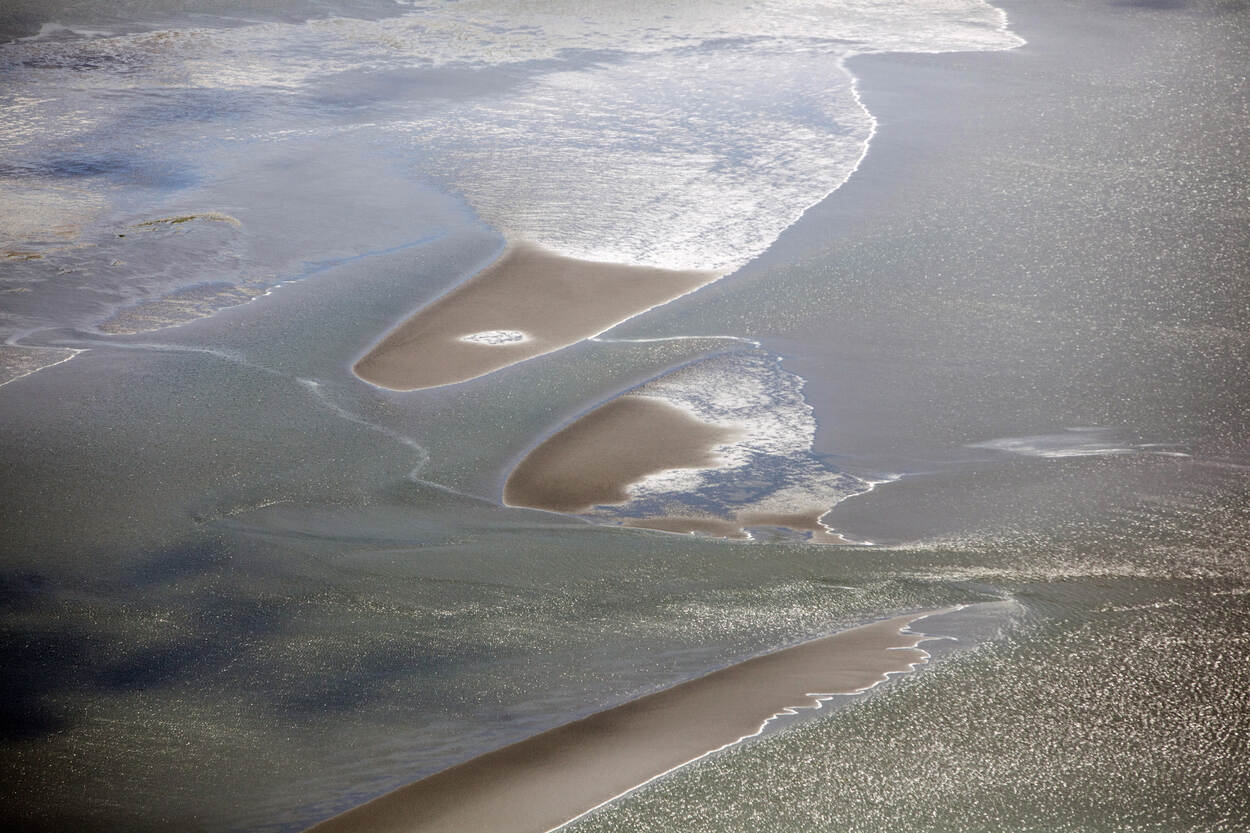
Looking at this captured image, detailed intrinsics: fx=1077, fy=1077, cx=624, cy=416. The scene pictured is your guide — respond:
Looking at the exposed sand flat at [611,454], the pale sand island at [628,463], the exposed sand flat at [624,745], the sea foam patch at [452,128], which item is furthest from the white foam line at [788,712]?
the sea foam patch at [452,128]

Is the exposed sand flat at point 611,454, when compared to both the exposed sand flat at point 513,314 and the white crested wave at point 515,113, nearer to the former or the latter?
the exposed sand flat at point 513,314

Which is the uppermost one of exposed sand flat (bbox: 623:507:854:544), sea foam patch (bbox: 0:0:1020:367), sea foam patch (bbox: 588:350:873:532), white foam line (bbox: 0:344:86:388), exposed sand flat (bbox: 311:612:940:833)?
sea foam patch (bbox: 0:0:1020:367)

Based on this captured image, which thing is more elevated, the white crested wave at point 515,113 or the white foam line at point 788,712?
the white crested wave at point 515,113

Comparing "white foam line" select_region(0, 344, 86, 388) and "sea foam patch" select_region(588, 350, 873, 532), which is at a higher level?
"white foam line" select_region(0, 344, 86, 388)

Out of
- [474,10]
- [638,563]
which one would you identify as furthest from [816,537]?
[474,10]

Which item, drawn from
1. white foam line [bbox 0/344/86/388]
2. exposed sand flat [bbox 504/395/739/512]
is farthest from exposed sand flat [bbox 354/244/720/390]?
white foam line [bbox 0/344/86/388]

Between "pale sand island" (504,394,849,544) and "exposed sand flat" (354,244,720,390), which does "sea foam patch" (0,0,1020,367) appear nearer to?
"exposed sand flat" (354,244,720,390)

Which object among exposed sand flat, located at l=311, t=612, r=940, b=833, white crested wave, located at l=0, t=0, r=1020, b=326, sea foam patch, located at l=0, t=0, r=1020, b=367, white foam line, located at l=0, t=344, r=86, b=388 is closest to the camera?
exposed sand flat, located at l=311, t=612, r=940, b=833
